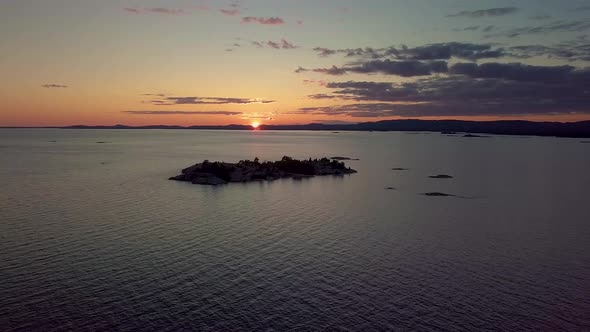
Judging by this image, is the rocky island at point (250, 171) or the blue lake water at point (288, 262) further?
the rocky island at point (250, 171)

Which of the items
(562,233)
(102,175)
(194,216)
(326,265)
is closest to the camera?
(326,265)

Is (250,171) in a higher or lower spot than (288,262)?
higher

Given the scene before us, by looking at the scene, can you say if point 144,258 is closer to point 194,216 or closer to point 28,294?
point 28,294

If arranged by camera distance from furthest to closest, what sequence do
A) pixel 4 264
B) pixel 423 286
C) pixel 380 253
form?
pixel 380 253 < pixel 4 264 < pixel 423 286

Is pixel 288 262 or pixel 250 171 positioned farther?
pixel 250 171

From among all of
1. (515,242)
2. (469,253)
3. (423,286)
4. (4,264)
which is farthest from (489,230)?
(4,264)
